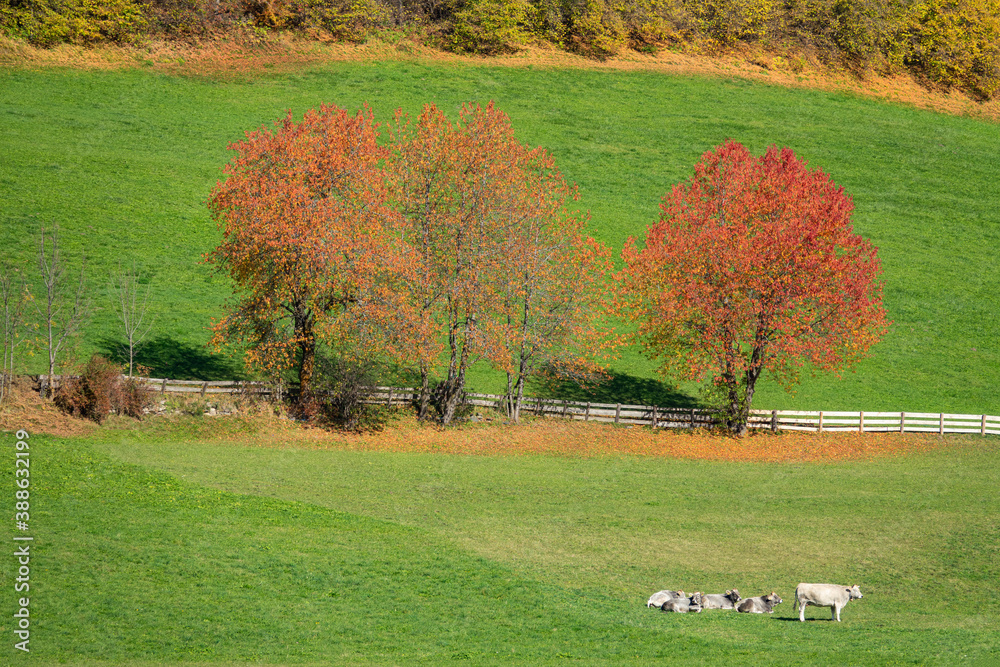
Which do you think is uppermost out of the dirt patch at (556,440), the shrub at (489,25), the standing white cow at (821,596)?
the shrub at (489,25)

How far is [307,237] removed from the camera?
37.6 m

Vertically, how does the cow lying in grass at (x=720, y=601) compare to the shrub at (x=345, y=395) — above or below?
above

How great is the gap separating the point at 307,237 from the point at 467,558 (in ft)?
59.5

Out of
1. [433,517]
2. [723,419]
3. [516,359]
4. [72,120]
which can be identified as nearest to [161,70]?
[72,120]

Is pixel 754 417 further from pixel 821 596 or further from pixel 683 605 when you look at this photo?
pixel 683 605

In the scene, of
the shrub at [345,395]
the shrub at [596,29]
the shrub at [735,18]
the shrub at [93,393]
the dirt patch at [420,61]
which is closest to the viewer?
the shrub at [93,393]

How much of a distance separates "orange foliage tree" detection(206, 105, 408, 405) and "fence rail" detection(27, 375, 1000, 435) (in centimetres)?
386

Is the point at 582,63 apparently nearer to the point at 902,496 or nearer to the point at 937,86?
the point at 937,86

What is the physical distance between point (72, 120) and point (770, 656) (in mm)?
54317

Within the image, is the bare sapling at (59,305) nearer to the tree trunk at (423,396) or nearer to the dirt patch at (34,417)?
the dirt patch at (34,417)

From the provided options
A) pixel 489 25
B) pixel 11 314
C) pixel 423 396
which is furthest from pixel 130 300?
pixel 489 25

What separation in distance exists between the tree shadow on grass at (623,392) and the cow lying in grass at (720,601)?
23.4 meters

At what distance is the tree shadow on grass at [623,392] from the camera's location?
4506cm

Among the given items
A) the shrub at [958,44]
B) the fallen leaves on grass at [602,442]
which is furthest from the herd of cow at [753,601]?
the shrub at [958,44]
